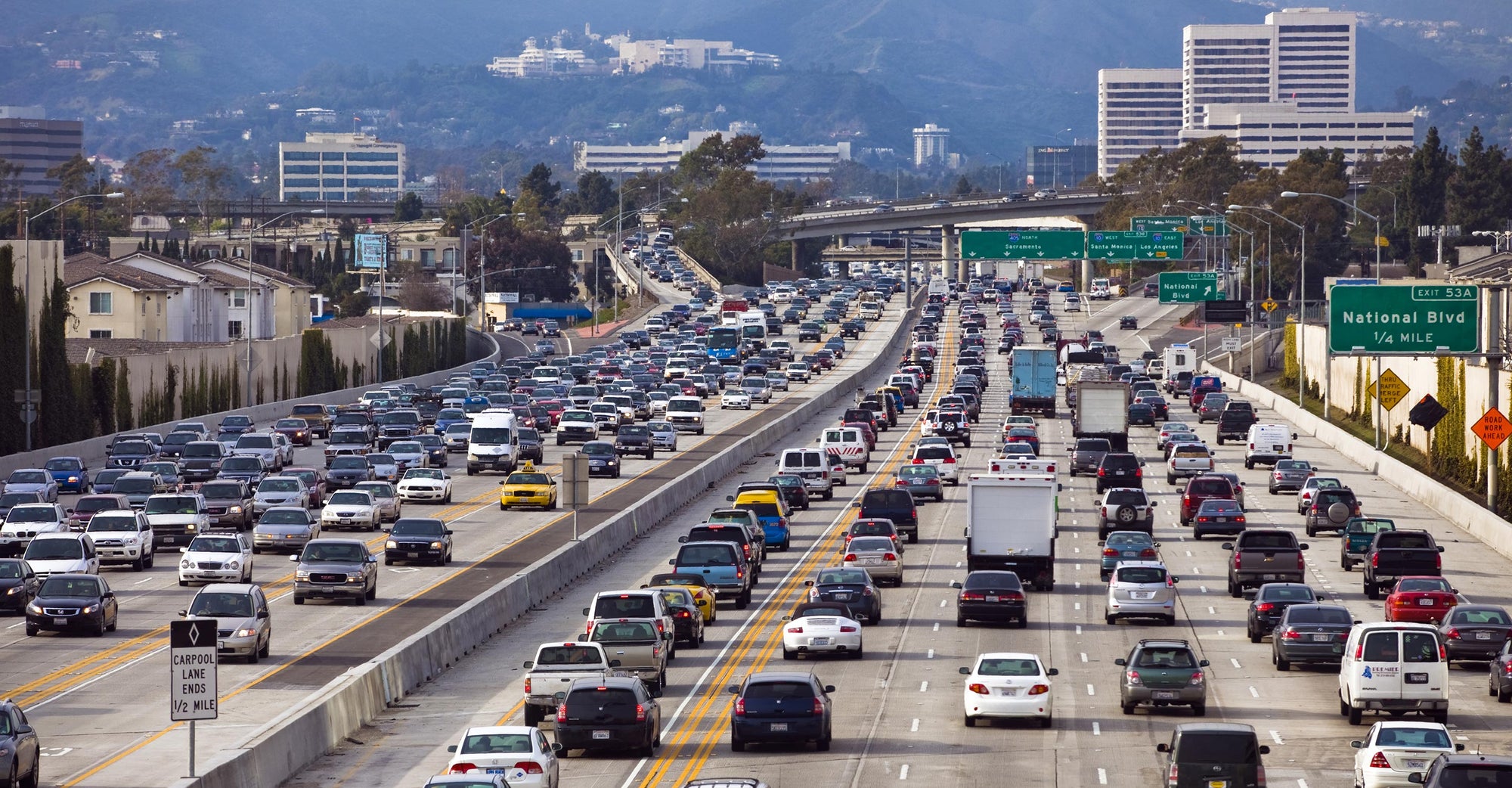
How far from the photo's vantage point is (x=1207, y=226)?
132 meters

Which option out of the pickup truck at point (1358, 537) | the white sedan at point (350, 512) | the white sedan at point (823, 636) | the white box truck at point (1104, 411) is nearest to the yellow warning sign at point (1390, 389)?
the white box truck at point (1104, 411)

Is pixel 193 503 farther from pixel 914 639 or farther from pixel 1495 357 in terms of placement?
pixel 1495 357

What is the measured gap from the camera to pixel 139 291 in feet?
395

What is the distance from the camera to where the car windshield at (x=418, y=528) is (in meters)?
47.7

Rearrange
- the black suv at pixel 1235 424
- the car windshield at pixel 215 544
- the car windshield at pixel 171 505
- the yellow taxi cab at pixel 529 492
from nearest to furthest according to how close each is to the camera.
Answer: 1. the car windshield at pixel 215 544
2. the car windshield at pixel 171 505
3. the yellow taxi cab at pixel 529 492
4. the black suv at pixel 1235 424

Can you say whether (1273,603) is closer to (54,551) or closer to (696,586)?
(696,586)

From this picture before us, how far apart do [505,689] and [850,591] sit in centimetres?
884

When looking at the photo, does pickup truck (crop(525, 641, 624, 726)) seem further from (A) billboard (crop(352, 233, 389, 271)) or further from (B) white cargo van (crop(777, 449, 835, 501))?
(A) billboard (crop(352, 233, 389, 271))

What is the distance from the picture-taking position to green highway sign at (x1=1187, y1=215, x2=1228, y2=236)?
430 feet

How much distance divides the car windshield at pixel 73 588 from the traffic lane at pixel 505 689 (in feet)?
22.5

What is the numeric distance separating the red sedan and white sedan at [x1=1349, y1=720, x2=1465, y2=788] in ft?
45.2

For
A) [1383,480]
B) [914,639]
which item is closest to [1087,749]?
[914,639]

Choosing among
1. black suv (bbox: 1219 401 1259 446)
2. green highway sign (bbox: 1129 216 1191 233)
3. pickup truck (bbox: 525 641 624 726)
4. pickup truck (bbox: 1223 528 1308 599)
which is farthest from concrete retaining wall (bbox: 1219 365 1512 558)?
green highway sign (bbox: 1129 216 1191 233)

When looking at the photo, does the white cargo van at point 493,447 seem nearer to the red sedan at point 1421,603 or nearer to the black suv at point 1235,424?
the black suv at point 1235,424
